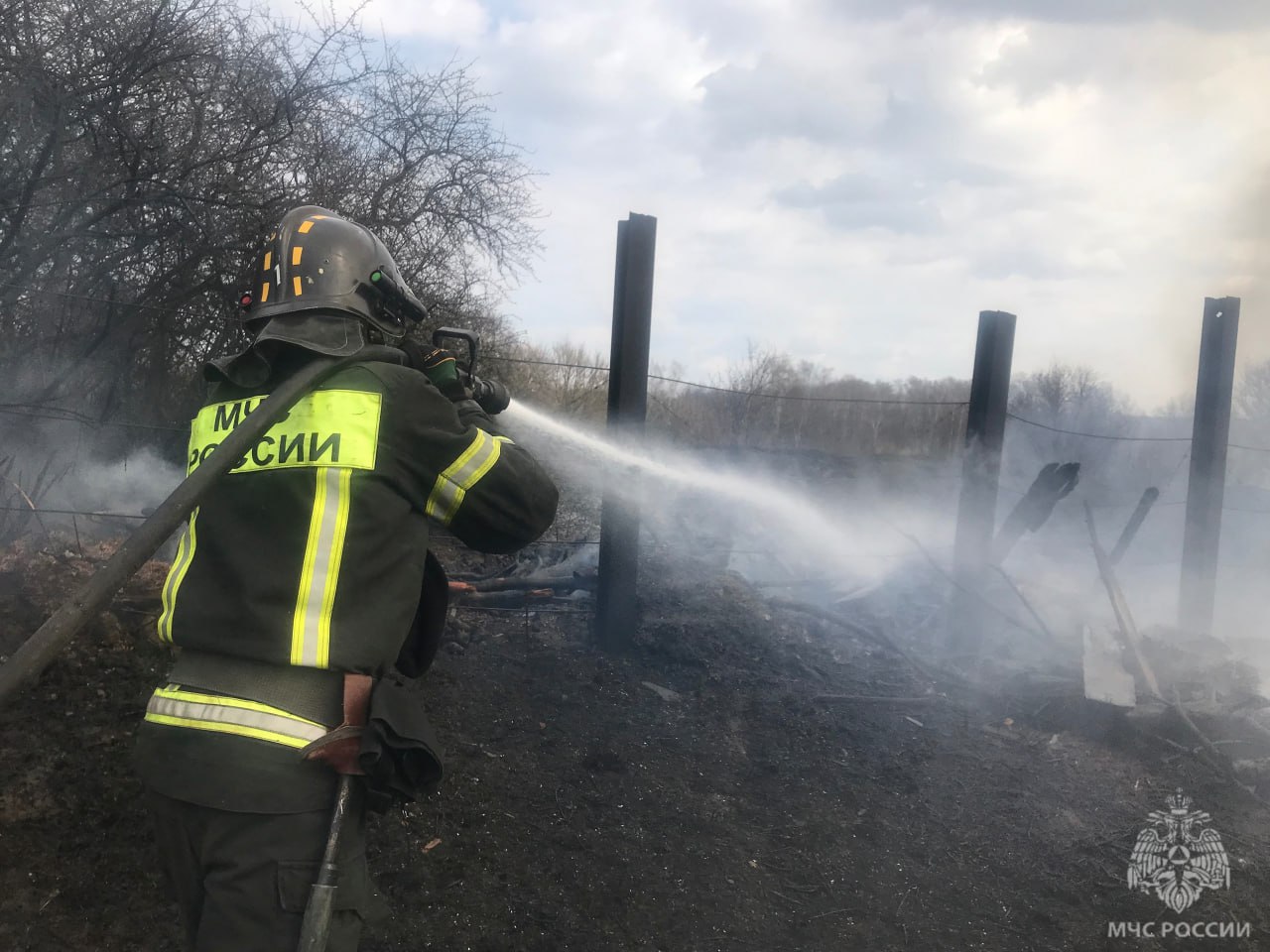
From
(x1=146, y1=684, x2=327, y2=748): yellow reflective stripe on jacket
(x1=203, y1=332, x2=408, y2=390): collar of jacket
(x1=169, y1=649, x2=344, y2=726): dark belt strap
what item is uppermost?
(x1=203, y1=332, x2=408, y2=390): collar of jacket

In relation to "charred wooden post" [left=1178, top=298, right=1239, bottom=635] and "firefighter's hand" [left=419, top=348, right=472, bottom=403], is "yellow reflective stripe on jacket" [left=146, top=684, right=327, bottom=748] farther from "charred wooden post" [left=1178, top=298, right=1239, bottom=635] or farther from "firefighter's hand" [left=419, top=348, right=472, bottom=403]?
"charred wooden post" [left=1178, top=298, right=1239, bottom=635]

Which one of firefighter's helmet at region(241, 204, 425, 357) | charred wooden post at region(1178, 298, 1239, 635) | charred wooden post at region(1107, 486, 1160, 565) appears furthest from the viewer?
charred wooden post at region(1178, 298, 1239, 635)

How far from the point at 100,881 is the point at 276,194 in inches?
228

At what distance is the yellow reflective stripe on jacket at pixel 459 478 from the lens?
6.80 feet

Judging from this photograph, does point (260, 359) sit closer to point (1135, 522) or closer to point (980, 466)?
point (980, 466)

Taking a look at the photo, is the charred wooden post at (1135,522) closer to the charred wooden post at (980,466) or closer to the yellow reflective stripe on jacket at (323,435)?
the charred wooden post at (980,466)

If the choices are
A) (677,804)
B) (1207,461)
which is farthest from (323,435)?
(1207,461)

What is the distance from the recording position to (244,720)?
6.03 feet

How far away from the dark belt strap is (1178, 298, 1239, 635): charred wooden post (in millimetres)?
8958

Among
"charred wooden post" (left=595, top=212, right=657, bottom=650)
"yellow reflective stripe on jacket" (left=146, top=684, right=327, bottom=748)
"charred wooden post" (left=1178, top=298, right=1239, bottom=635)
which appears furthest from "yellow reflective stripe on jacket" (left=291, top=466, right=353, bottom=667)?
"charred wooden post" (left=1178, top=298, right=1239, bottom=635)

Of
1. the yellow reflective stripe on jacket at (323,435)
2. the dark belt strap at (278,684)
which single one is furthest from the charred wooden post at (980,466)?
→ the dark belt strap at (278,684)

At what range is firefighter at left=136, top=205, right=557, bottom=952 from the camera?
182 centimetres

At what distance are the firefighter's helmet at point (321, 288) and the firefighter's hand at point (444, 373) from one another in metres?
0.18

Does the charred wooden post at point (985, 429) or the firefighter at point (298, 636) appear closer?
the firefighter at point (298, 636)
